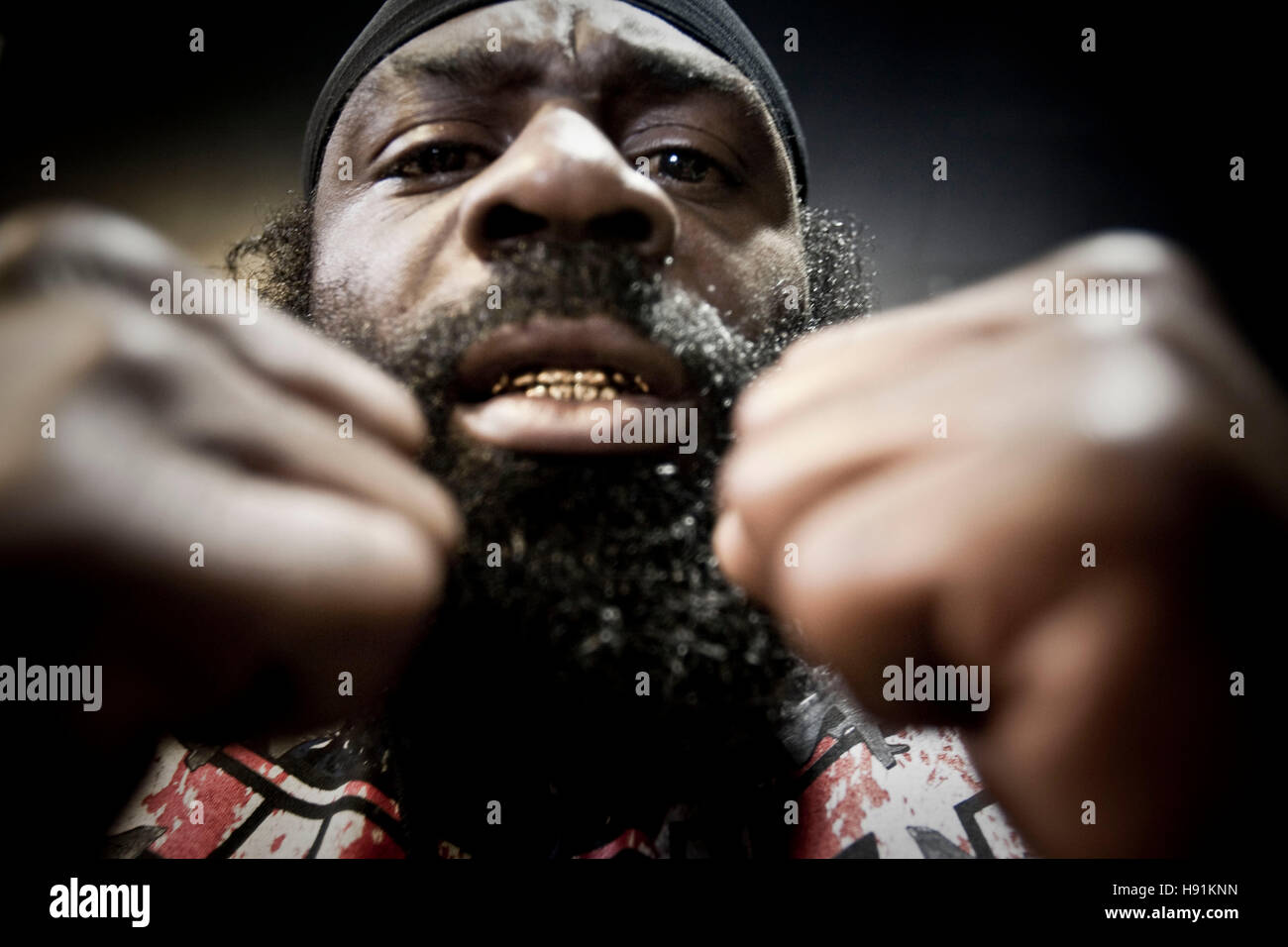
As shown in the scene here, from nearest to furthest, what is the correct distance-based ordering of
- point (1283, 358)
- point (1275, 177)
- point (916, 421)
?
point (916, 421), point (1283, 358), point (1275, 177)

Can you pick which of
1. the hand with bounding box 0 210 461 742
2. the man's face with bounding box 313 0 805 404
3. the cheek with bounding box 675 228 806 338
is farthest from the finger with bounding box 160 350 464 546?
the cheek with bounding box 675 228 806 338

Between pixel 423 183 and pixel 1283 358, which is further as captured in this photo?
pixel 423 183

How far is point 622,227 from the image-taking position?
2.11 ft

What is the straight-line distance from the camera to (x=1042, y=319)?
0.38 meters

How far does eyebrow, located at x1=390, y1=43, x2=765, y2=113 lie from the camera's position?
0.76 metres

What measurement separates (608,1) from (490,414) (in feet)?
2.05

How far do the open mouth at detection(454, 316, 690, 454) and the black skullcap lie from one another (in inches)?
22.4

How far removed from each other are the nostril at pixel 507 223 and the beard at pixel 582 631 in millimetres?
33

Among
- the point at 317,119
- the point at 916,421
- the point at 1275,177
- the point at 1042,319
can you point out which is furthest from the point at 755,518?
the point at 317,119

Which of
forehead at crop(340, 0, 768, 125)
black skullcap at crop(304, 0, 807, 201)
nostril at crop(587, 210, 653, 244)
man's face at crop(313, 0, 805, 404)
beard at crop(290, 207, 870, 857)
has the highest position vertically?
black skullcap at crop(304, 0, 807, 201)

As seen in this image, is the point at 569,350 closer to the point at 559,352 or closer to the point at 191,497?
the point at 559,352

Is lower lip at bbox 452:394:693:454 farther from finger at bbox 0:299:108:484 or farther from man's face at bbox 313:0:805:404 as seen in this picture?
finger at bbox 0:299:108:484

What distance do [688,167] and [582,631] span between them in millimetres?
648
